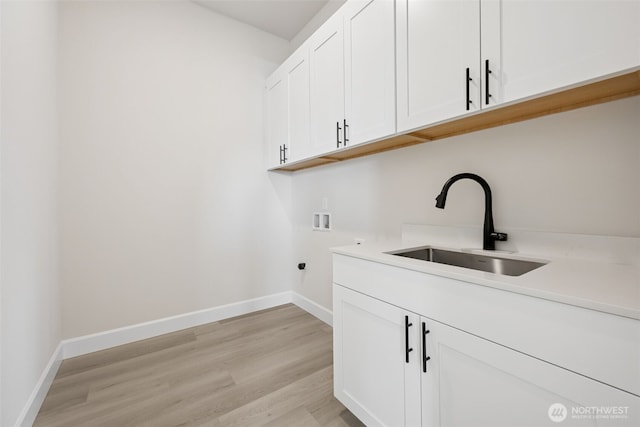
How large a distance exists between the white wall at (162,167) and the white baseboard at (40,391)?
212 millimetres

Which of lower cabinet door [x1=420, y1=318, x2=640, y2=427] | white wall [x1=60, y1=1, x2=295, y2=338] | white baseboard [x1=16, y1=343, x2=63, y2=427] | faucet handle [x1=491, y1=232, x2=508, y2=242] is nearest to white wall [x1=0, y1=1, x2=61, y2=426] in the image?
white baseboard [x1=16, y1=343, x2=63, y2=427]

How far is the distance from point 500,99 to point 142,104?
Result: 245 cm

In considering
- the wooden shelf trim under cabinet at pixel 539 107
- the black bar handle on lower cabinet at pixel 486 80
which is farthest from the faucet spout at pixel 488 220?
the black bar handle on lower cabinet at pixel 486 80

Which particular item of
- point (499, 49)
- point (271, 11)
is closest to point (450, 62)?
point (499, 49)

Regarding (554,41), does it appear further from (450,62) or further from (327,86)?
(327,86)

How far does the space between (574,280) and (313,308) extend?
212cm

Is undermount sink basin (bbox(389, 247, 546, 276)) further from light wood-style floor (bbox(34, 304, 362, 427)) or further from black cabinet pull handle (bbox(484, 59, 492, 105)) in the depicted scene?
light wood-style floor (bbox(34, 304, 362, 427))

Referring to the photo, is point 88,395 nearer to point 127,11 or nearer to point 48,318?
point 48,318

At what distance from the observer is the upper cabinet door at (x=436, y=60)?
3.59 feet

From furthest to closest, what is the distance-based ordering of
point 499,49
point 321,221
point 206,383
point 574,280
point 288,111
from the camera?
point 321,221
point 288,111
point 206,383
point 499,49
point 574,280

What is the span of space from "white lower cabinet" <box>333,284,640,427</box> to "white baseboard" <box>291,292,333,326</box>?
103 centimetres

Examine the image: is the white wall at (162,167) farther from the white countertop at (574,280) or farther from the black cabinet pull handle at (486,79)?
the black cabinet pull handle at (486,79)

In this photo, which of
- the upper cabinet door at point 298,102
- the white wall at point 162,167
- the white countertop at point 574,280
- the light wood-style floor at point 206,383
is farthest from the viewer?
the upper cabinet door at point 298,102

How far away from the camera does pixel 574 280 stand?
79 centimetres
